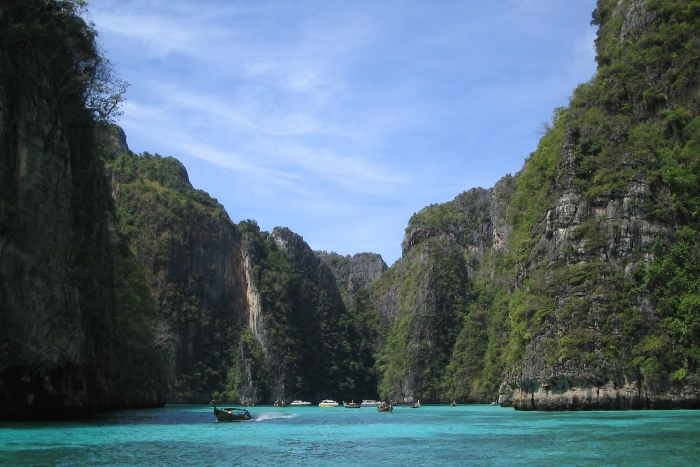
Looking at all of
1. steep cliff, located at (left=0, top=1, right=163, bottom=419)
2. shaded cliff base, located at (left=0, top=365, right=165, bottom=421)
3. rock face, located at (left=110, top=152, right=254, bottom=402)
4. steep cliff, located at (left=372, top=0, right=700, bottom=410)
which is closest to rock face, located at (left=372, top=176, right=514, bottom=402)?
rock face, located at (left=110, top=152, right=254, bottom=402)

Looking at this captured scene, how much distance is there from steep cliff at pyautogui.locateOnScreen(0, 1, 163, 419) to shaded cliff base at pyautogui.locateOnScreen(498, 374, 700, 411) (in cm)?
2806

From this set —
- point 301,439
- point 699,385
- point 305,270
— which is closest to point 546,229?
point 699,385

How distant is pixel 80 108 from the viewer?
40.5 metres

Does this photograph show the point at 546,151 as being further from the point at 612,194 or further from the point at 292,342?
the point at 292,342

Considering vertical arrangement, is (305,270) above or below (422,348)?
above

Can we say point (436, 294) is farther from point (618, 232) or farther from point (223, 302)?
point (618, 232)

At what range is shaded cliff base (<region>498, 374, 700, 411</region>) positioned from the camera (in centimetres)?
3953

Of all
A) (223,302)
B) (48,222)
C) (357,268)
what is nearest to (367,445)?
(48,222)

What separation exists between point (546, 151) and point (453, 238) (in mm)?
94318

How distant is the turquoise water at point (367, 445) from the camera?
66.8 feet

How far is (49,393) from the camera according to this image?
3319cm

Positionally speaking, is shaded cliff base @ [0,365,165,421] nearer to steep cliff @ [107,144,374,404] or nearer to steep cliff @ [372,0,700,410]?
steep cliff @ [372,0,700,410]

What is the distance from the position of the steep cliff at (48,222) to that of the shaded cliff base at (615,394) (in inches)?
1105

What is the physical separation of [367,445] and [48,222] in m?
17.0
